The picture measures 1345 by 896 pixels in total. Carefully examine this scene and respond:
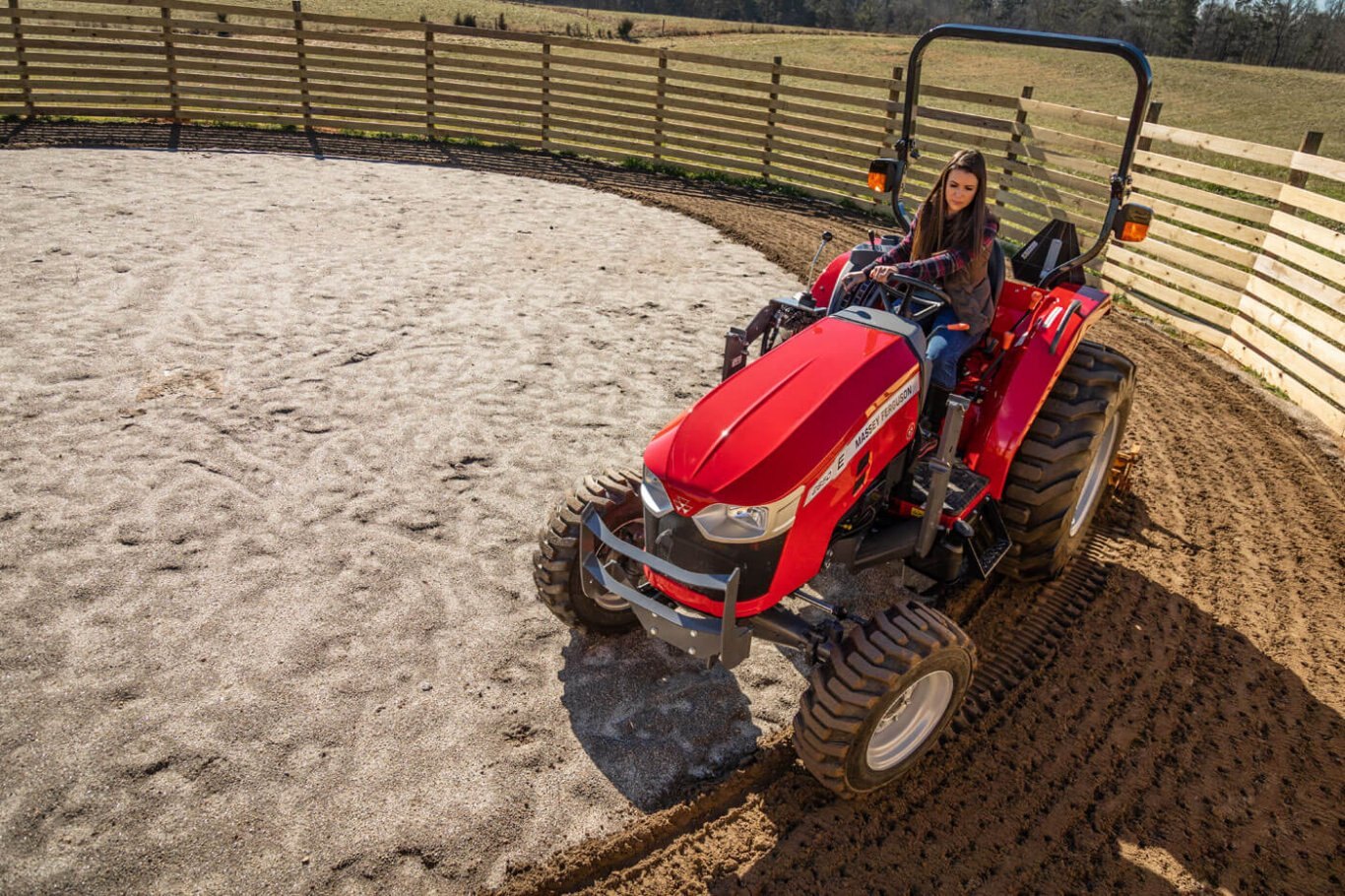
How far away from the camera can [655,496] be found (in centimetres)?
304

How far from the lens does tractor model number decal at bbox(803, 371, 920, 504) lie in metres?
3.00

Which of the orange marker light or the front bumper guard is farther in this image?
the orange marker light

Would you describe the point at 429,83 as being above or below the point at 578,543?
above

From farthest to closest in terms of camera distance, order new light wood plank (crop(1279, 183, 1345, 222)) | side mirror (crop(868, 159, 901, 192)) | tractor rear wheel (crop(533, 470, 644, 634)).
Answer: new light wood plank (crop(1279, 183, 1345, 222)), side mirror (crop(868, 159, 901, 192)), tractor rear wheel (crop(533, 470, 644, 634))

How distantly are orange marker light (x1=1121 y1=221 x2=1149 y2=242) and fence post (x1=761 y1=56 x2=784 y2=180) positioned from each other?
10.2 metres

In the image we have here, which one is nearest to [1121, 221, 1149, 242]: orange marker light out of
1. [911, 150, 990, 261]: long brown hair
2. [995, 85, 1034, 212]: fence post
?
[911, 150, 990, 261]: long brown hair

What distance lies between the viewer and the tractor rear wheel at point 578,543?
346 cm

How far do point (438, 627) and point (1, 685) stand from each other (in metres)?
1.60

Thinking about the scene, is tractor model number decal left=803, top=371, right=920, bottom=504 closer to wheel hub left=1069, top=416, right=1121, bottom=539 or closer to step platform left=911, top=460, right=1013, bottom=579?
step platform left=911, top=460, right=1013, bottom=579

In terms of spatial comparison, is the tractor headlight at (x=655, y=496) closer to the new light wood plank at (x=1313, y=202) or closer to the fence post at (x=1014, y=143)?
the new light wood plank at (x=1313, y=202)

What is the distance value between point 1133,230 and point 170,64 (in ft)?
48.7

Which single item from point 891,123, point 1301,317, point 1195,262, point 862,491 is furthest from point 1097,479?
point 891,123

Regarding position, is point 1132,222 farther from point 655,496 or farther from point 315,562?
point 315,562

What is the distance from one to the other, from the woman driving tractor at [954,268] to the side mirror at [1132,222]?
1.75ft
